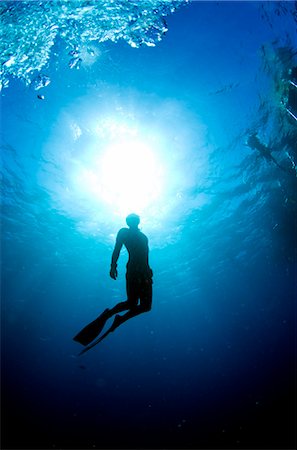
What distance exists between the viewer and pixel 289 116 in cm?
1318

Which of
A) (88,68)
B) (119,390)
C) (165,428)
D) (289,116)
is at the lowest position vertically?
(165,428)

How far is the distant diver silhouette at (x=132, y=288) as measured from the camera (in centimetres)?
449

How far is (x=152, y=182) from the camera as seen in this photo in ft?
48.3

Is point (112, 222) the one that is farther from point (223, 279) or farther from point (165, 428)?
point (165, 428)

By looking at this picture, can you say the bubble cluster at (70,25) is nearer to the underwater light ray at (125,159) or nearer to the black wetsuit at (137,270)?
the underwater light ray at (125,159)

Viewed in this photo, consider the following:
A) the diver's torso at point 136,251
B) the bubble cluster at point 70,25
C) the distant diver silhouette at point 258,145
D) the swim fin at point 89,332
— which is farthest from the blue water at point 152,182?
the swim fin at point 89,332

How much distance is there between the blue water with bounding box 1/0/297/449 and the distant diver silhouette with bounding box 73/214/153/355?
6.02 metres

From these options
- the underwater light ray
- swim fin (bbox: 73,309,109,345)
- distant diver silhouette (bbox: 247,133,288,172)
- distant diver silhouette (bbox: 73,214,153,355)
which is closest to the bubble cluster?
the underwater light ray

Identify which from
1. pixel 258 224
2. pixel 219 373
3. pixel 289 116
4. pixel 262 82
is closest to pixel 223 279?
pixel 258 224

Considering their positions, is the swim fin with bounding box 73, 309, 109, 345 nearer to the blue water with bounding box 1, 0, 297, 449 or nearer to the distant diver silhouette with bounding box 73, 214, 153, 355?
the distant diver silhouette with bounding box 73, 214, 153, 355

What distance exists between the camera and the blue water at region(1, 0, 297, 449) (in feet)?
29.0

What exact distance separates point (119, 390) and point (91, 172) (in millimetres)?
53144

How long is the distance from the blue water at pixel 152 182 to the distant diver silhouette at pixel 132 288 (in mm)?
6022

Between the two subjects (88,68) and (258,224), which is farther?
(258,224)
